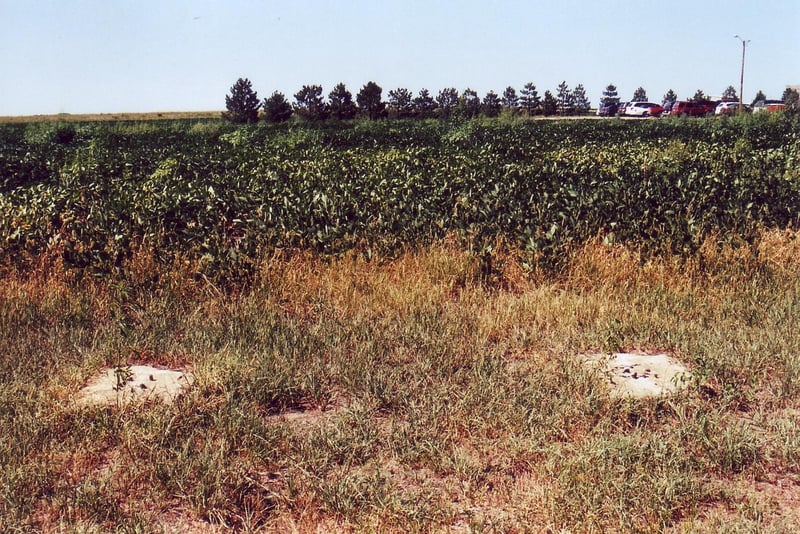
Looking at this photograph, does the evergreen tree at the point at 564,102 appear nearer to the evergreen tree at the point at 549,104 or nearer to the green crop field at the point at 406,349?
the evergreen tree at the point at 549,104

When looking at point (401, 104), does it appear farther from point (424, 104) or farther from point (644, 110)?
point (644, 110)

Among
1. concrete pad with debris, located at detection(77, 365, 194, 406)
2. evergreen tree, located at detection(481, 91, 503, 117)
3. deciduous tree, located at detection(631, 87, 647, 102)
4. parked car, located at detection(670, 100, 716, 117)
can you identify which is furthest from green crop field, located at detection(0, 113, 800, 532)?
deciduous tree, located at detection(631, 87, 647, 102)

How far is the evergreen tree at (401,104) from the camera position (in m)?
53.9

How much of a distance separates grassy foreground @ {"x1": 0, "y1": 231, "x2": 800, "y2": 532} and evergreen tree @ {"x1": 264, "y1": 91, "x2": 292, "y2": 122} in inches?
1763

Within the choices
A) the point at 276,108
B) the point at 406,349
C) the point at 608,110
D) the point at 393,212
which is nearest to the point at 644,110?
the point at 608,110

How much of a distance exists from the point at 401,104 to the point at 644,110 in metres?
20.8

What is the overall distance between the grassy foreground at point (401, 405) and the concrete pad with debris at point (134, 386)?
0.10 m

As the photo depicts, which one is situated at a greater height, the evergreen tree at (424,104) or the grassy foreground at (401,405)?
the evergreen tree at (424,104)

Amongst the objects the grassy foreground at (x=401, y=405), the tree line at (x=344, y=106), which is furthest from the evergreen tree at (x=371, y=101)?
the grassy foreground at (x=401, y=405)

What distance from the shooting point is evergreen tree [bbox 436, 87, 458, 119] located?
5179 centimetres

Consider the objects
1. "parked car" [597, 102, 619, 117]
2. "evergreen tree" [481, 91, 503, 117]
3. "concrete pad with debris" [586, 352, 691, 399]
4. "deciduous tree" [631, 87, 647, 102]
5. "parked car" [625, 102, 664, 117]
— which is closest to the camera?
"concrete pad with debris" [586, 352, 691, 399]

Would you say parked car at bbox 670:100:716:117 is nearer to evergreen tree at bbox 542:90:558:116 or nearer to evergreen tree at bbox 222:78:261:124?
evergreen tree at bbox 542:90:558:116

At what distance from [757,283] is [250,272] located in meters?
5.01

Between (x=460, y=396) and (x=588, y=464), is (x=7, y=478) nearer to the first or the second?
(x=460, y=396)
